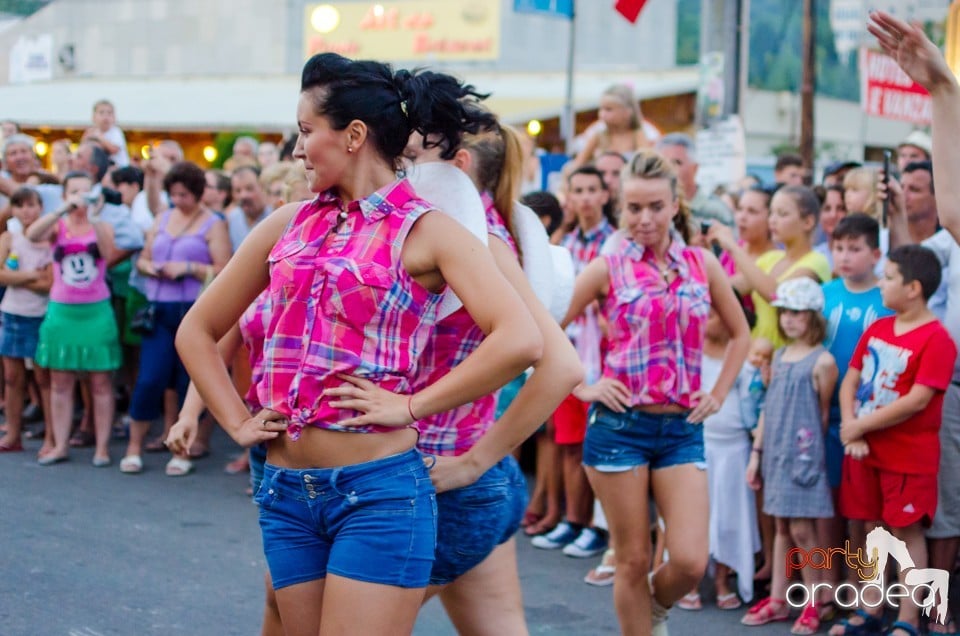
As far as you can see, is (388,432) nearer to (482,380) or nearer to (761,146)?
(482,380)

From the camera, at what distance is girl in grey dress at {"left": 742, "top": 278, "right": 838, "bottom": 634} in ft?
18.6

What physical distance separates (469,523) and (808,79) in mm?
14869

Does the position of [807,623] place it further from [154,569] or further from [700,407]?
[154,569]

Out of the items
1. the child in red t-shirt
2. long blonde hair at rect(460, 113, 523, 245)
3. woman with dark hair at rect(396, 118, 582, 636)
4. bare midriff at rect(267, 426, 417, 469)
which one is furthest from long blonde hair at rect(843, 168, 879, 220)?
bare midriff at rect(267, 426, 417, 469)

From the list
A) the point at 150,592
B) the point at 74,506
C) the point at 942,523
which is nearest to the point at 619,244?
the point at 942,523

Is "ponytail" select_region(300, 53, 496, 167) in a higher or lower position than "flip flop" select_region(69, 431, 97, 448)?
higher


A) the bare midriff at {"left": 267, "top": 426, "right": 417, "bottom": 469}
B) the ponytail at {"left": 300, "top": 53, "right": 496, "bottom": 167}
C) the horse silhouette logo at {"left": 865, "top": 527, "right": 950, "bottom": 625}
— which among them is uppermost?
the ponytail at {"left": 300, "top": 53, "right": 496, "bottom": 167}

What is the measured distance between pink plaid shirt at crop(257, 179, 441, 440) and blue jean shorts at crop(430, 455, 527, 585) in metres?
0.51

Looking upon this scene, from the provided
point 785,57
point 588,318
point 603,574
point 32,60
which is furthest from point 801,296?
point 32,60

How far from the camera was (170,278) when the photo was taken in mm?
8625

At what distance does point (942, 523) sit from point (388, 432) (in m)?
3.56

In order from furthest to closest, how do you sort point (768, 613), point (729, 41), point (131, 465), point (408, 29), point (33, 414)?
1. point (408, 29)
2. point (729, 41)
3. point (33, 414)
4. point (131, 465)
5. point (768, 613)

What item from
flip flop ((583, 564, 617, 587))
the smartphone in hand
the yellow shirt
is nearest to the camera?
the smartphone in hand

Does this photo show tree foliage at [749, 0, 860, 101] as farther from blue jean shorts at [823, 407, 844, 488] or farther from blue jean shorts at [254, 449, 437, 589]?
blue jean shorts at [254, 449, 437, 589]
